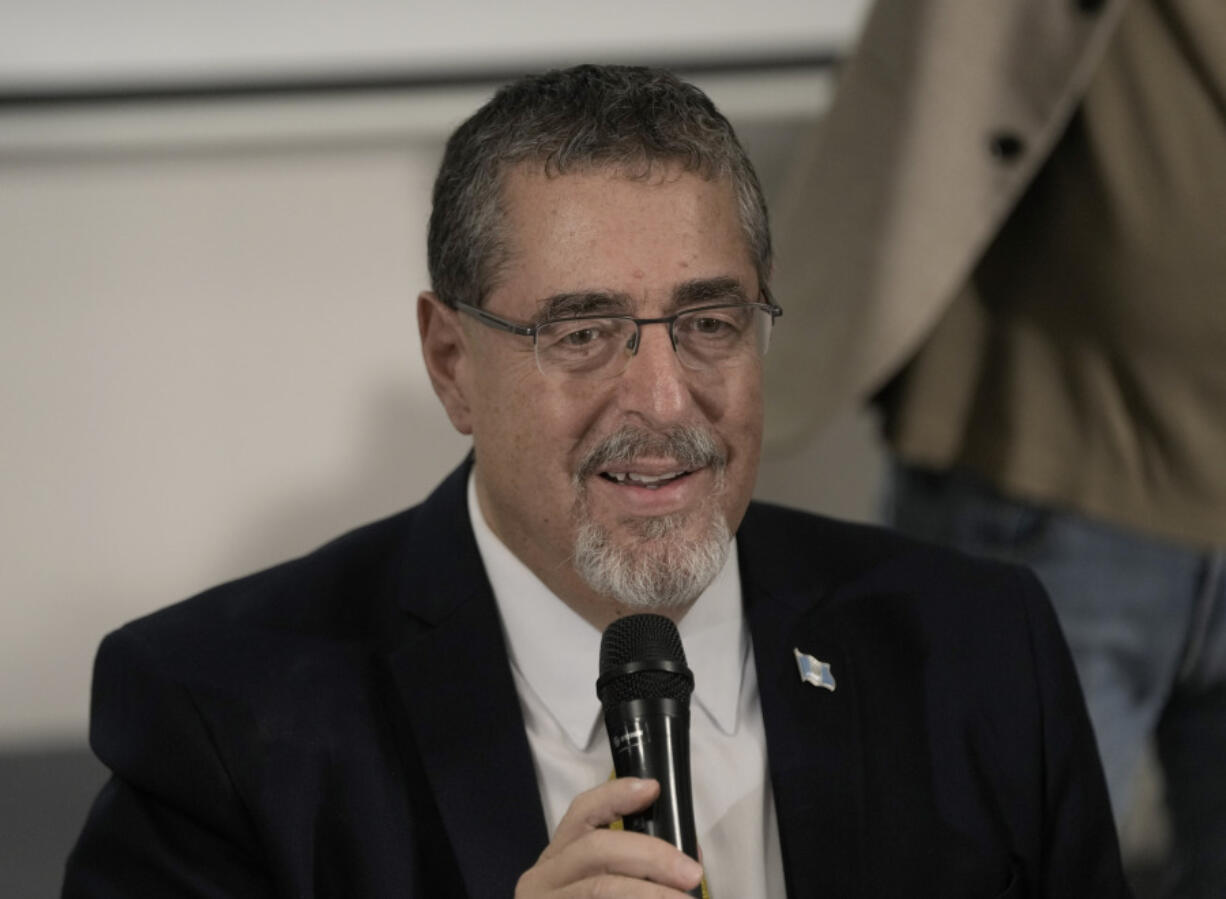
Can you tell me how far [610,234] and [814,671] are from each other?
54 centimetres

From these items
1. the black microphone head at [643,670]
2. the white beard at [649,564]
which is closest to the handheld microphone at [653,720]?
the black microphone head at [643,670]

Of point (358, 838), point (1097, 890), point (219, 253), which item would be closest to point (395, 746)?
point (358, 838)

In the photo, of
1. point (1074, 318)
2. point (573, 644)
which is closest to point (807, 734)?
point (573, 644)

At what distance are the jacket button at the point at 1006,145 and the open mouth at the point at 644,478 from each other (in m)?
0.88

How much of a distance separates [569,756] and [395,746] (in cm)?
18

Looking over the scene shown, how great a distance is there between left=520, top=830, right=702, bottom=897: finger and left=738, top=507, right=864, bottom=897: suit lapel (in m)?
0.47

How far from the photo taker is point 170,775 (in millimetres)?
1606

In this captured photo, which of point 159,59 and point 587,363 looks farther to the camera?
point 159,59

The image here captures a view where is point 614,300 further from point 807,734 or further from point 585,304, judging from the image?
point 807,734

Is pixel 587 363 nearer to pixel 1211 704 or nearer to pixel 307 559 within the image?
pixel 307 559

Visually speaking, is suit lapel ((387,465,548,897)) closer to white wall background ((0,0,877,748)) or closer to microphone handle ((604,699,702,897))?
microphone handle ((604,699,702,897))

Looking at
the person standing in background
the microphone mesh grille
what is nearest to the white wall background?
the person standing in background

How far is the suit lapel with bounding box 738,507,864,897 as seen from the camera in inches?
65.3

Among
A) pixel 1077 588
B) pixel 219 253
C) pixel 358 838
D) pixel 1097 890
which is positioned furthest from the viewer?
pixel 219 253
